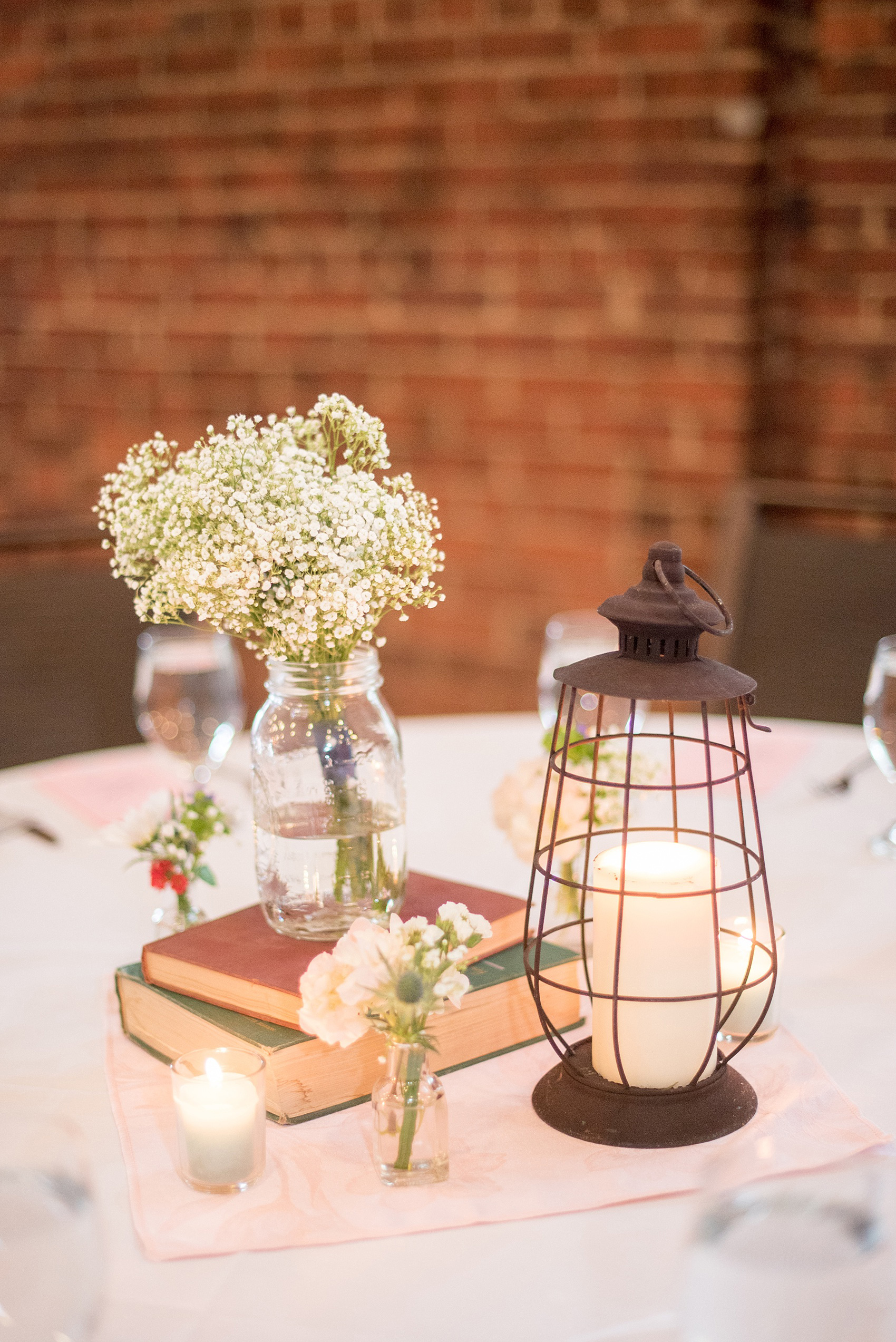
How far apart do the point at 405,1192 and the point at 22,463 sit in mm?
3038

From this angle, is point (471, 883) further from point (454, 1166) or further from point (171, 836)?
point (454, 1166)

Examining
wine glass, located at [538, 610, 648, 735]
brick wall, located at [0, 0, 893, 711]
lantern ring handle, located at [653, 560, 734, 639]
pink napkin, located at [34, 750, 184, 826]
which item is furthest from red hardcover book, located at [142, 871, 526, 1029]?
brick wall, located at [0, 0, 893, 711]

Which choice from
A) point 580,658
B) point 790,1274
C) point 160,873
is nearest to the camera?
point 790,1274

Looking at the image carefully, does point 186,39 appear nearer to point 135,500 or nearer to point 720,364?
point 720,364

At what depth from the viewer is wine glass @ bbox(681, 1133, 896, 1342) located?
0.48 metres

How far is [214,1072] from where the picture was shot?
0.75 meters

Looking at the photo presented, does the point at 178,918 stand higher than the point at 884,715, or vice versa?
the point at 884,715

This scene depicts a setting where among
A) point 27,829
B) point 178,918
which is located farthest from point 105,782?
point 178,918

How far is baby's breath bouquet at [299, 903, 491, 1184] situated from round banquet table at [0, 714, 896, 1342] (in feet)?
0.19

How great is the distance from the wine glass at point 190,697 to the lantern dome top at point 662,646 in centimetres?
65

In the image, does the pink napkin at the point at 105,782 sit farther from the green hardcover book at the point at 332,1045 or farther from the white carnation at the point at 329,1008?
the white carnation at the point at 329,1008

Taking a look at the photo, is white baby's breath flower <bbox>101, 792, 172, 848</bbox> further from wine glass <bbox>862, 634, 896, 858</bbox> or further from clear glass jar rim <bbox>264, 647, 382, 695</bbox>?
wine glass <bbox>862, 634, 896, 858</bbox>

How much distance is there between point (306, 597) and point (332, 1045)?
0.89ft

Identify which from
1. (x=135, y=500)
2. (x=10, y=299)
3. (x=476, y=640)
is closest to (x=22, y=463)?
(x=10, y=299)
